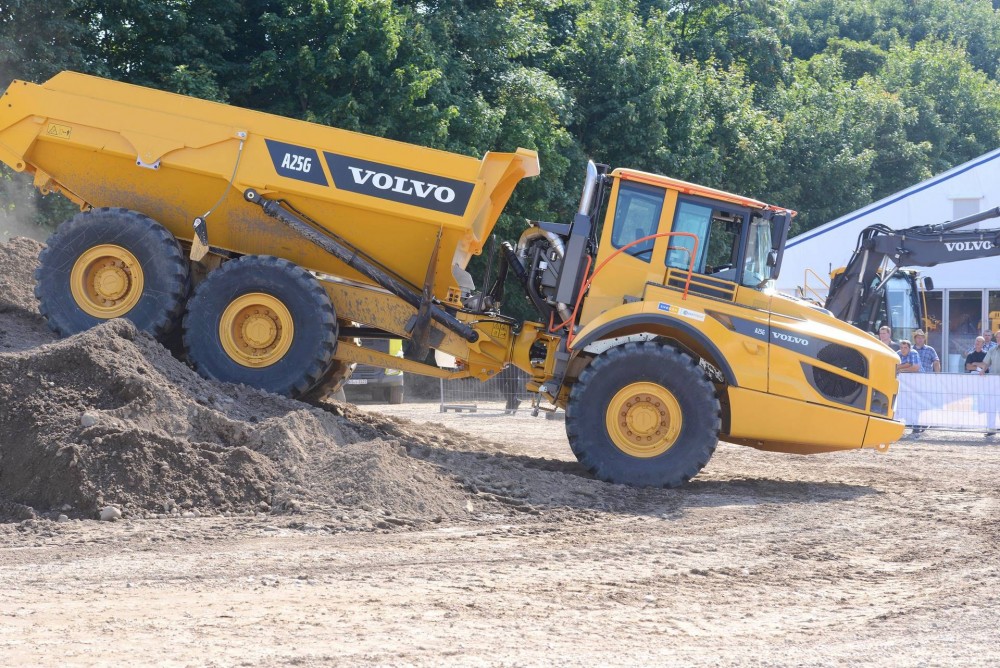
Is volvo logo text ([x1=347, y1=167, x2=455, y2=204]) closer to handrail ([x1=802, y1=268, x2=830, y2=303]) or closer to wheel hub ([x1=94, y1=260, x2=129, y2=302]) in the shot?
wheel hub ([x1=94, y1=260, x2=129, y2=302])

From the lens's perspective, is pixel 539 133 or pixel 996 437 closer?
pixel 996 437

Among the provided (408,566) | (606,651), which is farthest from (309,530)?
(606,651)

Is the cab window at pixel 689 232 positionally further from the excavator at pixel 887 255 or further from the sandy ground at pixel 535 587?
the excavator at pixel 887 255

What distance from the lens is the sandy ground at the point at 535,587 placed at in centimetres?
518

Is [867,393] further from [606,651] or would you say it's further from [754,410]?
[606,651]

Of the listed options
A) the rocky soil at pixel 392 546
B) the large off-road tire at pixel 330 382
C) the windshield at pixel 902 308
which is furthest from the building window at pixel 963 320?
the large off-road tire at pixel 330 382

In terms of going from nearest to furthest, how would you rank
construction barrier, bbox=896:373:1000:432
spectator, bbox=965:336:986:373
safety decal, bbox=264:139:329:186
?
1. safety decal, bbox=264:139:329:186
2. construction barrier, bbox=896:373:1000:432
3. spectator, bbox=965:336:986:373

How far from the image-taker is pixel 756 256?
1027 centimetres

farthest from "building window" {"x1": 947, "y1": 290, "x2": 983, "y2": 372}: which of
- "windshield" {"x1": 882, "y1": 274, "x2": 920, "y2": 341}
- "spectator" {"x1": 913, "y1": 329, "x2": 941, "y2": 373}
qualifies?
"spectator" {"x1": 913, "y1": 329, "x2": 941, "y2": 373}

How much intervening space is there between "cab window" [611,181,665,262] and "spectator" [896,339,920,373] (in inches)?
356

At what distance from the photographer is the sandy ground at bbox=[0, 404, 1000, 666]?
17.0ft

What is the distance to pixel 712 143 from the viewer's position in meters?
31.5

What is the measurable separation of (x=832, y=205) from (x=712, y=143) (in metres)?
7.81

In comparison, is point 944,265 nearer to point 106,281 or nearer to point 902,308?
point 902,308
